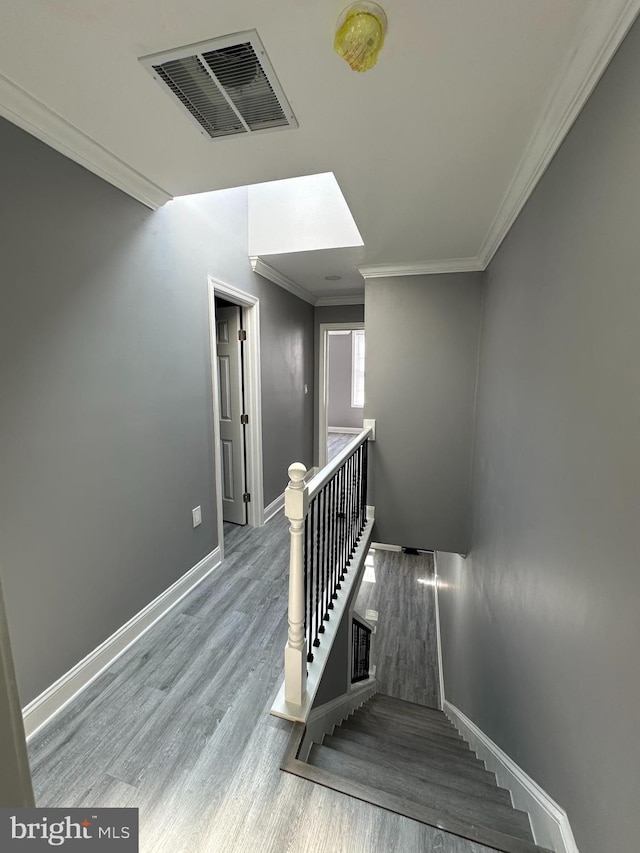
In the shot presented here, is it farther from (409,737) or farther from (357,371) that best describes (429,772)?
(357,371)

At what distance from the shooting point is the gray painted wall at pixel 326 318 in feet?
15.4

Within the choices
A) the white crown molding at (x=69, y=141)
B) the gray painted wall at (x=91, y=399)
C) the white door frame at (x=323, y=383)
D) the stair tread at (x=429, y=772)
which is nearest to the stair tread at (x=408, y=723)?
the stair tread at (x=429, y=772)

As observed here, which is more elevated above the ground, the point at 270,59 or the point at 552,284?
the point at 270,59

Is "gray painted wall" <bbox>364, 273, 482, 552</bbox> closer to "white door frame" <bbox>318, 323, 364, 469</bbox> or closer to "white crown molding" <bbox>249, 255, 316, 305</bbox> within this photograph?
"white crown molding" <bbox>249, 255, 316, 305</bbox>

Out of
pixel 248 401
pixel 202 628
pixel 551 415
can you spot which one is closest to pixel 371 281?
pixel 248 401

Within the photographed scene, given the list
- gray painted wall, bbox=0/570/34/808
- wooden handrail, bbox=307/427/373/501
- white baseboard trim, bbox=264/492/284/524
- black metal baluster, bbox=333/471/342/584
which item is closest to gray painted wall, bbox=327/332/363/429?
white baseboard trim, bbox=264/492/284/524

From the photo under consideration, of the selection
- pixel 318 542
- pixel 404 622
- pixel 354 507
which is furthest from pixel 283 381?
pixel 404 622

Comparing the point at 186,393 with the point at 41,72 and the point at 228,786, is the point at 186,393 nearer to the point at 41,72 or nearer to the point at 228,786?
the point at 41,72

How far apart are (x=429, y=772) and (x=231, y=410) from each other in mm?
2779

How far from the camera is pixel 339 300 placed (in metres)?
4.68

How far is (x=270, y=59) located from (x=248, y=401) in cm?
248

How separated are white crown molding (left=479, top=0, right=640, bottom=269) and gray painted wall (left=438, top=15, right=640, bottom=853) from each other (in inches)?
1.7

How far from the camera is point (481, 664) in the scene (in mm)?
2162

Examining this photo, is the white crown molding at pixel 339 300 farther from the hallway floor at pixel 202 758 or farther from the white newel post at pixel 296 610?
the hallway floor at pixel 202 758
